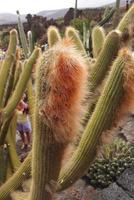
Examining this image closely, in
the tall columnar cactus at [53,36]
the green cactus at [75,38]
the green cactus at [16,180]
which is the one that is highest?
the tall columnar cactus at [53,36]

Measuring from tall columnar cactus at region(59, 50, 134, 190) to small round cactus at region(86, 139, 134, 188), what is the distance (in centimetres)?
382

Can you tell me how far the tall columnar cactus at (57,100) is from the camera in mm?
1694

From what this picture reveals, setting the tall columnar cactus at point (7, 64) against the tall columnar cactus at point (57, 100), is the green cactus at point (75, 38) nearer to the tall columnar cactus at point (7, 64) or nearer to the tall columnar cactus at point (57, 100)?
the tall columnar cactus at point (7, 64)

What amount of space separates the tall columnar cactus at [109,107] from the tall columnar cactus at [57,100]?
14 cm

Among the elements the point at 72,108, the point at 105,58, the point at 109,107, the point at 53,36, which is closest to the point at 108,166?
the point at 53,36

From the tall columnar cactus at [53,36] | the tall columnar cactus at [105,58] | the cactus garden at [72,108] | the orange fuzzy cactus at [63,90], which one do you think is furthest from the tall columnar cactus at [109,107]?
the tall columnar cactus at [53,36]

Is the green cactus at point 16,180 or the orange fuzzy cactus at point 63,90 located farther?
the green cactus at point 16,180

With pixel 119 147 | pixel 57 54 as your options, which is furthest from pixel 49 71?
pixel 119 147

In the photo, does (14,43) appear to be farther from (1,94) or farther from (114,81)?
(114,81)

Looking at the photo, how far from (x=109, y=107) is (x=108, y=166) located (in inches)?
167

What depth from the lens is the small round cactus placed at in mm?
5949

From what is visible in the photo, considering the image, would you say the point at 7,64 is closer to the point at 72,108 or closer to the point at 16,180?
the point at 16,180

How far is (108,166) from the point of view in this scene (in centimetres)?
602

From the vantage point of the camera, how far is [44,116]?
5.77 feet
